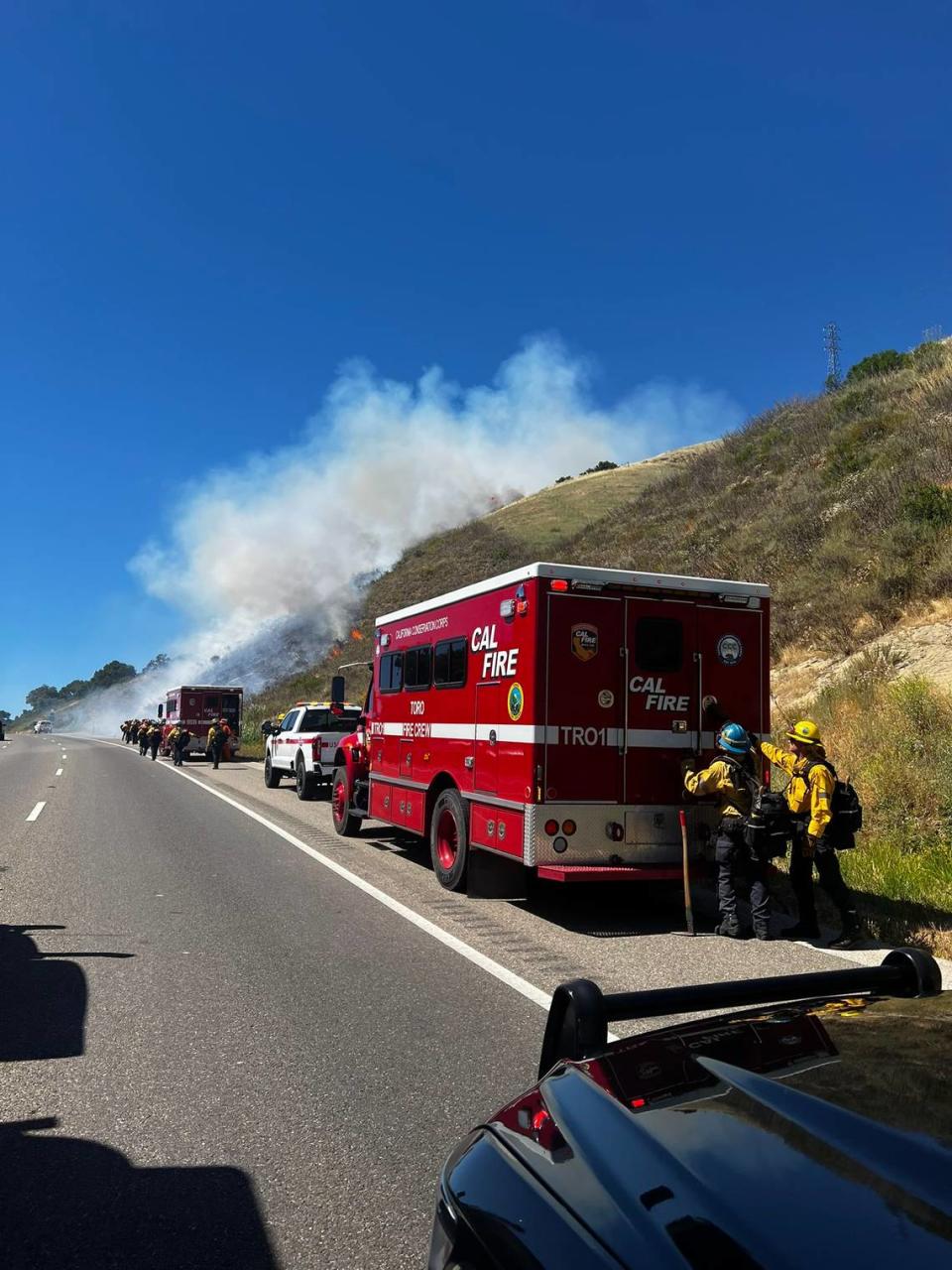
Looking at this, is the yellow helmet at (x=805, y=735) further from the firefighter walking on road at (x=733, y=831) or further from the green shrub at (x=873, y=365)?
the green shrub at (x=873, y=365)

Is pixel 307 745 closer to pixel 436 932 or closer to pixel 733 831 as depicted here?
pixel 436 932

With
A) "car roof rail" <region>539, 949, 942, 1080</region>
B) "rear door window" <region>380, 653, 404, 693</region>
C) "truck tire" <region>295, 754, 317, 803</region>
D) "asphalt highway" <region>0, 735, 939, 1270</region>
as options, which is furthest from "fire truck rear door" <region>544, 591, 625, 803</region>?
"truck tire" <region>295, 754, 317, 803</region>

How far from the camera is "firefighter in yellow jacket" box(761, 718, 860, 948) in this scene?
292 inches

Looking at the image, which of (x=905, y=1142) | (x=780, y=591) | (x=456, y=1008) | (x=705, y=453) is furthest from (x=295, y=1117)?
(x=705, y=453)

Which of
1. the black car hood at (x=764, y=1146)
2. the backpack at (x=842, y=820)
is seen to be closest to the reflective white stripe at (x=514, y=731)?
the backpack at (x=842, y=820)

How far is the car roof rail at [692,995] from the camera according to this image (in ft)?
7.59

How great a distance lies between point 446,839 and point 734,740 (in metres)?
3.17

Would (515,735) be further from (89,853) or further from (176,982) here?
(89,853)

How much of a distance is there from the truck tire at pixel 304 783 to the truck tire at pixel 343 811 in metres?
4.89

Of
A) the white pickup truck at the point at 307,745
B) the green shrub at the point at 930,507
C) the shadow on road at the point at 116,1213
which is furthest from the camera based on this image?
the white pickup truck at the point at 307,745

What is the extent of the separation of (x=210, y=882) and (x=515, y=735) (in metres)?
3.51

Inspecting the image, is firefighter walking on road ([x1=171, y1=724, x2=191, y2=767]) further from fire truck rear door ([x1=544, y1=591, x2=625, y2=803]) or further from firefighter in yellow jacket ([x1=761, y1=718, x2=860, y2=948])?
firefighter in yellow jacket ([x1=761, y1=718, x2=860, y2=948])

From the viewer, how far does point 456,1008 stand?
18.2 feet

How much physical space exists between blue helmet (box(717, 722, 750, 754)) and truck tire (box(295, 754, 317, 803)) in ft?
38.5
